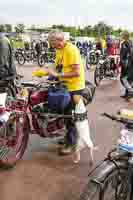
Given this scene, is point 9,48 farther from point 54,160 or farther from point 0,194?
point 0,194

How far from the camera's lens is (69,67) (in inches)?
177

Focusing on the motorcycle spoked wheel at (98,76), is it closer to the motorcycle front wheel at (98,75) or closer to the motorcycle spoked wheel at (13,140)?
the motorcycle front wheel at (98,75)

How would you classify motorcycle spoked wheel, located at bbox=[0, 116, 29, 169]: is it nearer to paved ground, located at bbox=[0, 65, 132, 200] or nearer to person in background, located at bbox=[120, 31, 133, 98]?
paved ground, located at bbox=[0, 65, 132, 200]

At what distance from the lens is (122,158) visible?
2.82m

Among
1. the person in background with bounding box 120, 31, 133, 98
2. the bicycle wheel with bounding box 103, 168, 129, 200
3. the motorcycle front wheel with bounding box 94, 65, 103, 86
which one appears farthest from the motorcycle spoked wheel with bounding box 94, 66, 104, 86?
the bicycle wheel with bounding box 103, 168, 129, 200

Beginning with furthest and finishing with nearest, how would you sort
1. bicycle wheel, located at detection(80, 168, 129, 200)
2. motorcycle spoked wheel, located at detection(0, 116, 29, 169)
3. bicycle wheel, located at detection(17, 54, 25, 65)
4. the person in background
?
1. bicycle wheel, located at detection(17, 54, 25, 65)
2. the person in background
3. motorcycle spoked wheel, located at detection(0, 116, 29, 169)
4. bicycle wheel, located at detection(80, 168, 129, 200)

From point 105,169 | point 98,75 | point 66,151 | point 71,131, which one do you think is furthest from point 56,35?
point 98,75

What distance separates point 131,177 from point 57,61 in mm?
2293

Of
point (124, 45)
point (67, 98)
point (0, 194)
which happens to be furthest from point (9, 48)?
point (124, 45)

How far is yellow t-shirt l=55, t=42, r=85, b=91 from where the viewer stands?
4445mm

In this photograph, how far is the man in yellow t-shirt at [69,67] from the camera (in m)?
4.44

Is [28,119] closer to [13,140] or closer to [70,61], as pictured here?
[13,140]

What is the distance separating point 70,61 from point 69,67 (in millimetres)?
85

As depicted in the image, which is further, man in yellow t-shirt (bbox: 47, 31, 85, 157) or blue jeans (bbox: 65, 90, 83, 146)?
blue jeans (bbox: 65, 90, 83, 146)
